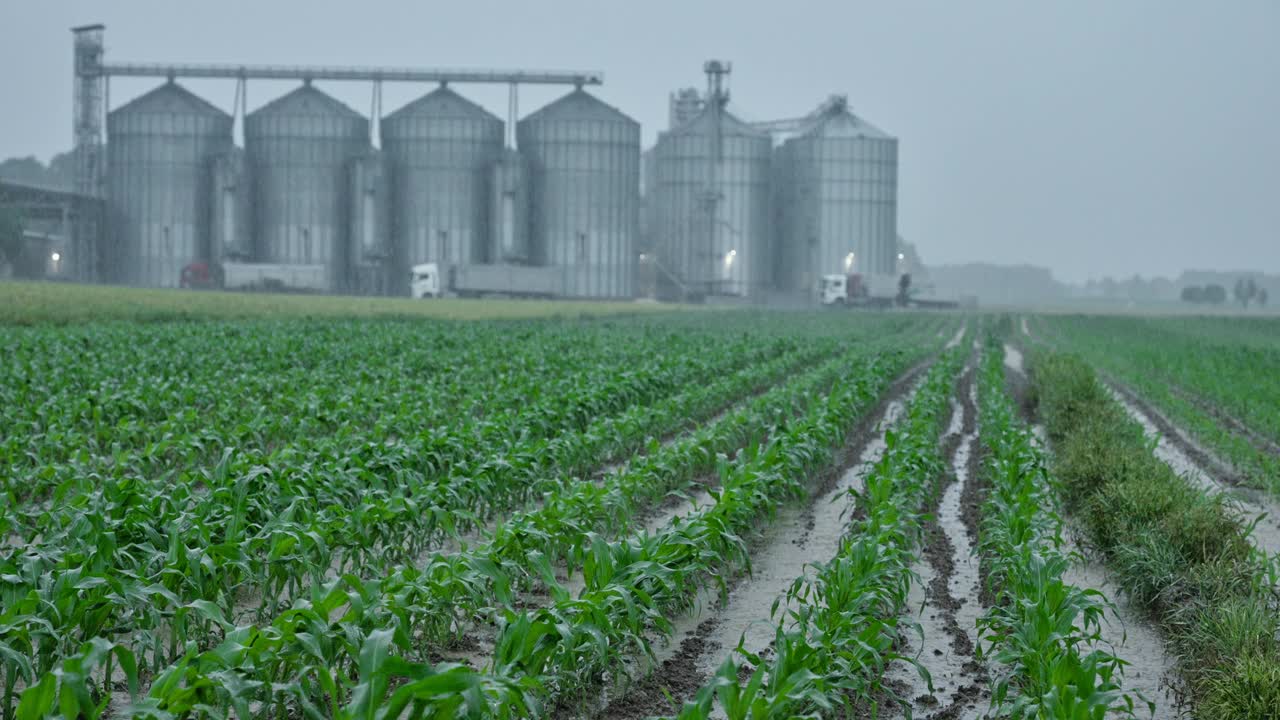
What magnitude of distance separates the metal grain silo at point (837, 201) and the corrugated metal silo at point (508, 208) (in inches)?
741

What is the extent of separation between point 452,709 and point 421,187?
66.4 metres

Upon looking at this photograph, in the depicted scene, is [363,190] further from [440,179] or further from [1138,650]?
[1138,650]

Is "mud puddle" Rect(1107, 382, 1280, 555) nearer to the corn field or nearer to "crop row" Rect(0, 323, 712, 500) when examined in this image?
the corn field

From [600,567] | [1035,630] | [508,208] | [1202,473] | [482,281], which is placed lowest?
[1202,473]

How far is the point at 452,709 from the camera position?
482 cm

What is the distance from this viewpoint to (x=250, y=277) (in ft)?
218

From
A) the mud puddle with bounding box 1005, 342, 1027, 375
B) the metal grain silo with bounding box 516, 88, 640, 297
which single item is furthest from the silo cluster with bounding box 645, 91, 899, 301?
the mud puddle with bounding box 1005, 342, 1027, 375

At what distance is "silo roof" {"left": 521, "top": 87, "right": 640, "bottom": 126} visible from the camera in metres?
71.4

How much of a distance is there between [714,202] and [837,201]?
27.0ft

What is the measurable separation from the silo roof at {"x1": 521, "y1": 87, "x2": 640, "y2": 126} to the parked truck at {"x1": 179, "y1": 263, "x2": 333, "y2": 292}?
1558 centimetres

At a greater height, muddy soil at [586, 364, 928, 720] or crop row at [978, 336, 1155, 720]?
crop row at [978, 336, 1155, 720]

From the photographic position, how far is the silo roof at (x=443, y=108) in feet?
229

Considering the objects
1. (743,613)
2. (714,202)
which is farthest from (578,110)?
(743,613)

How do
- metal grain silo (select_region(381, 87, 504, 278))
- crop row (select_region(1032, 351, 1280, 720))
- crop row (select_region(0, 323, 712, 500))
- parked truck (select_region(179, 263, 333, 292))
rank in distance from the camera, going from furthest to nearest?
metal grain silo (select_region(381, 87, 504, 278)) < parked truck (select_region(179, 263, 333, 292)) < crop row (select_region(0, 323, 712, 500)) < crop row (select_region(1032, 351, 1280, 720))
